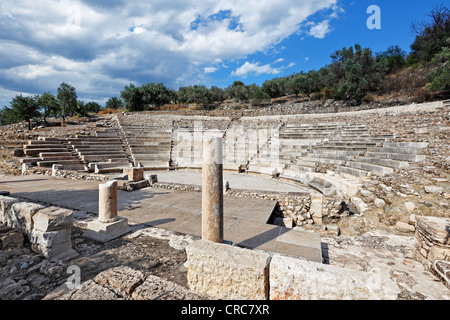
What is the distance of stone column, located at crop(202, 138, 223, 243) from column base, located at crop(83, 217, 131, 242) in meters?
2.08

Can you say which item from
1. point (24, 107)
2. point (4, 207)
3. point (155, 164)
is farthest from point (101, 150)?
point (4, 207)

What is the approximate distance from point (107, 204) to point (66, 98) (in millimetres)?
37300

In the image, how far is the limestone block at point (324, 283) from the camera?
1.84 meters

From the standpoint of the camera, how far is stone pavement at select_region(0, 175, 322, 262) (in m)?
4.21

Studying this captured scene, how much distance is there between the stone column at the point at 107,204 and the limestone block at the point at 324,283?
384 cm

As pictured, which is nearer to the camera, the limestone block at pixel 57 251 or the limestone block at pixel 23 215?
the limestone block at pixel 57 251

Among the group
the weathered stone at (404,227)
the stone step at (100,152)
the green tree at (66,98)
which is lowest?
the weathered stone at (404,227)

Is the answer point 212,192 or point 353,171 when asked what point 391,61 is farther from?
point 212,192

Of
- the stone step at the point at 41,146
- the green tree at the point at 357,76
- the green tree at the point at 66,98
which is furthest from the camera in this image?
the green tree at the point at 66,98

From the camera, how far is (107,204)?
4.52m

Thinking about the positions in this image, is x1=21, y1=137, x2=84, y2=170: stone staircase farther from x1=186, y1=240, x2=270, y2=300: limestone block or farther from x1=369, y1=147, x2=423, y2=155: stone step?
x1=369, y1=147, x2=423, y2=155: stone step

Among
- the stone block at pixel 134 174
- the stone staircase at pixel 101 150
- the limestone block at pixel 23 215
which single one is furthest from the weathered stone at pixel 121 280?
the stone staircase at pixel 101 150

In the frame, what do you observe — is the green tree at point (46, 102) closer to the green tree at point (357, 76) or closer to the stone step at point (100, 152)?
the stone step at point (100, 152)
